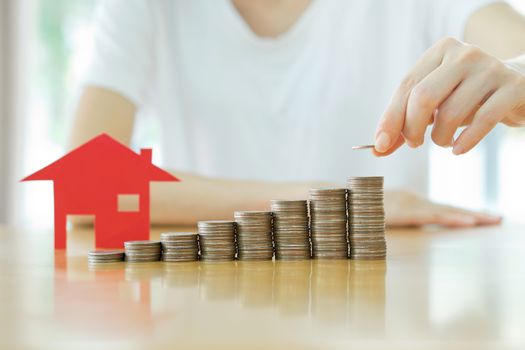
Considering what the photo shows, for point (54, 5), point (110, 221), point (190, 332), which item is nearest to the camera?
point (190, 332)

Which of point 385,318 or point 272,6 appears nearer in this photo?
point 385,318

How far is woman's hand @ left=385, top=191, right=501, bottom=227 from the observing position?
167 cm

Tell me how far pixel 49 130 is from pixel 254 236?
164 inches

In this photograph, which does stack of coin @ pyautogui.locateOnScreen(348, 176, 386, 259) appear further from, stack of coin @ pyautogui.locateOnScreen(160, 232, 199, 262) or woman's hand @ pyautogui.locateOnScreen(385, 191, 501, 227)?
woman's hand @ pyautogui.locateOnScreen(385, 191, 501, 227)

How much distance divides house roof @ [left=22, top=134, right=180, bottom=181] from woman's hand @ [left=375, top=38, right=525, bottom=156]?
41cm

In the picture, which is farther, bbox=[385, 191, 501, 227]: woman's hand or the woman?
the woman

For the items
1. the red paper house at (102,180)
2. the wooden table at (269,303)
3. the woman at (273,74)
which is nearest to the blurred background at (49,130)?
the woman at (273,74)

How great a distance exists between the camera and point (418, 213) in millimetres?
1669

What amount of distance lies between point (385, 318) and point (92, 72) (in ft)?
5.58

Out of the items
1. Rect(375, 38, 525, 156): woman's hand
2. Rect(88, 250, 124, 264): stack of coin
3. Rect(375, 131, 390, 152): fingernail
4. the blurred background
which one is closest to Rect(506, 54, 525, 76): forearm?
Rect(375, 38, 525, 156): woman's hand

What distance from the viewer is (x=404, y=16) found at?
7.72 ft

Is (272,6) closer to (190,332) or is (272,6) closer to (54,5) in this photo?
(190,332)

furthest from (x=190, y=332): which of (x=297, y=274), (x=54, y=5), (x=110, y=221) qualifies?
(x=54, y=5)

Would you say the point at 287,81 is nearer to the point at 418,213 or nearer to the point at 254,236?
the point at 418,213
